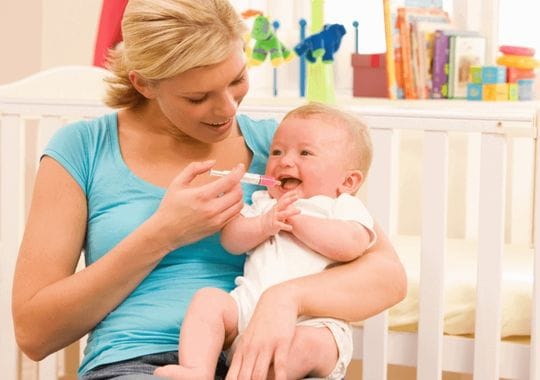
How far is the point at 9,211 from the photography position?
2205 millimetres

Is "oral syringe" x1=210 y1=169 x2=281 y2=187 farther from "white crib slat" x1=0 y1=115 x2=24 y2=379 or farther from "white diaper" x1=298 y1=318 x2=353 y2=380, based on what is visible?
"white crib slat" x1=0 y1=115 x2=24 y2=379

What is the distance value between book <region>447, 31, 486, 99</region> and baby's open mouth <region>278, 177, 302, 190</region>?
153cm

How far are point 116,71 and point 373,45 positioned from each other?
6.02 feet

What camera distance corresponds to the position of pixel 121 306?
5.24ft

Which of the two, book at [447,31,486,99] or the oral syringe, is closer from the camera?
the oral syringe

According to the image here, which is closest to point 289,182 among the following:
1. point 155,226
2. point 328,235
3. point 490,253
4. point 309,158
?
point 309,158

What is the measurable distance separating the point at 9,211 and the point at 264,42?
98cm

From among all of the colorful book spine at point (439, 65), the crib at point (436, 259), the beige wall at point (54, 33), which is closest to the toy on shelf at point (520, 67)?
the colorful book spine at point (439, 65)

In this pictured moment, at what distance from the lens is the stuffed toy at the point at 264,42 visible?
2832mm

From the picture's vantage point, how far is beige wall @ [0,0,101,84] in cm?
348

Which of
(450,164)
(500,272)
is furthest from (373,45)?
(500,272)

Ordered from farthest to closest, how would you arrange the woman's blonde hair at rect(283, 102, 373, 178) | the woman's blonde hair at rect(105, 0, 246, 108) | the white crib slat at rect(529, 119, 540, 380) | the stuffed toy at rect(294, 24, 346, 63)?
1. the stuffed toy at rect(294, 24, 346, 63)
2. the white crib slat at rect(529, 119, 540, 380)
3. the woman's blonde hair at rect(283, 102, 373, 178)
4. the woman's blonde hair at rect(105, 0, 246, 108)

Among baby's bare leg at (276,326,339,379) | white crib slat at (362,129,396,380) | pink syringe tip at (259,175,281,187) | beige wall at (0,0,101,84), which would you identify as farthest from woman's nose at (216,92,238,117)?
beige wall at (0,0,101,84)

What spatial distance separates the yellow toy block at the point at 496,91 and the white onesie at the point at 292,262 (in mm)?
1481
